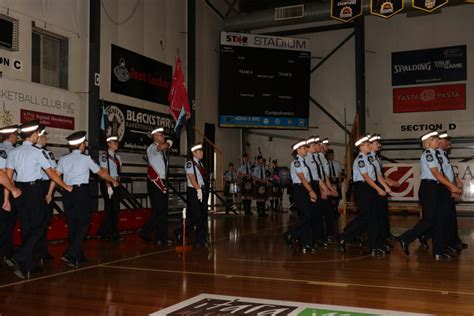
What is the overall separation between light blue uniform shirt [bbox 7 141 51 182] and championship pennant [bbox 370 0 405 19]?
308 inches

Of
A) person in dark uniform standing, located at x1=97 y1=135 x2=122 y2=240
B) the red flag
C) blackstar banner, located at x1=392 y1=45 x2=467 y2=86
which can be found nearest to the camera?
person in dark uniform standing, located at x1=97 y1=135 x2=122 y2=240

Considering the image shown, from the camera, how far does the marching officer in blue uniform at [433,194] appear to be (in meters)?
7.29

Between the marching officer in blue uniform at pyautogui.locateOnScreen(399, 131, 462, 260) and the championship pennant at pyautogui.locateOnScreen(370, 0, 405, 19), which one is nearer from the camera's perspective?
the marching officer in blue uniform at pyautogui.locateOnScreen(399, 131, 462, 260)

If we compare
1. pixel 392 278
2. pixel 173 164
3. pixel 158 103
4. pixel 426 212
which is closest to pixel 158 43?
pixel 158 103

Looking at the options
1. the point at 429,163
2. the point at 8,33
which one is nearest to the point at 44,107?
the point at 8,33

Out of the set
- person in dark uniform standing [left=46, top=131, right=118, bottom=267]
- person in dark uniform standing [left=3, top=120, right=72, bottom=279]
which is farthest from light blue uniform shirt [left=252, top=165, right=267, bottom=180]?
person in dark uniform standing [left=3, top=120, right=72, bottom=279]

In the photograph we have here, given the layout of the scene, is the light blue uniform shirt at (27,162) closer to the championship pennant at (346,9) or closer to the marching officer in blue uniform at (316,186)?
the marching officer in blue uniform at (316,186)

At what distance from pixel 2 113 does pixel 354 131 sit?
9.85 meters

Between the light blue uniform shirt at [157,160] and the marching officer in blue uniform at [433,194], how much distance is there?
4.39m

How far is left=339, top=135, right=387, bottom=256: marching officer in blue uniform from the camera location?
25.5ft

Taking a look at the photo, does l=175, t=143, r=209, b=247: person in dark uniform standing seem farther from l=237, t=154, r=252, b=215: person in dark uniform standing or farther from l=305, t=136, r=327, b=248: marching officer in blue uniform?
l=237, t=154, r=252, b=215: person in dark uniform standing

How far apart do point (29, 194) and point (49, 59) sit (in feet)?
20.8

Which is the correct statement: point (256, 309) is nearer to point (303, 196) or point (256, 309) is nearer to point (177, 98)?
point (303, 196)

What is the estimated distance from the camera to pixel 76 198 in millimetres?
6941
